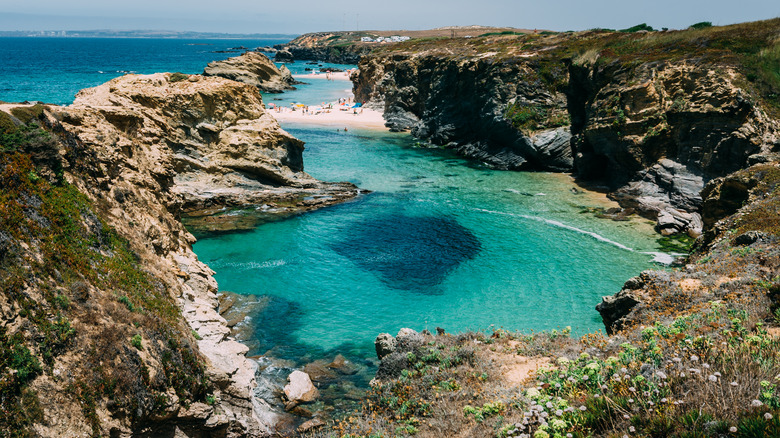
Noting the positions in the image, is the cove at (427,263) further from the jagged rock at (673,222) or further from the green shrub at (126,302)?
the green shrub at (126,302)

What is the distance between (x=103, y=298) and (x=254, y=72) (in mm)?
113971

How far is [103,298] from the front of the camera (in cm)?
1261

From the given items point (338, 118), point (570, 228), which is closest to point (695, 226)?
point (570, 228)

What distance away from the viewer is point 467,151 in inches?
2424

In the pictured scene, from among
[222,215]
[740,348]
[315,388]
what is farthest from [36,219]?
[222,215]

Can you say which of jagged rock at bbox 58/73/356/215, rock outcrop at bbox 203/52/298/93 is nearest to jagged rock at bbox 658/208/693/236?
jagged rock at bbox 58/73/356/215

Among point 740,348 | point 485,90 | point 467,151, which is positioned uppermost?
point 485,90

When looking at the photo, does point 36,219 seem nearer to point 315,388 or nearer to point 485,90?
point 315,388

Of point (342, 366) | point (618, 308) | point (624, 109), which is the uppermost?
point (624, 109)

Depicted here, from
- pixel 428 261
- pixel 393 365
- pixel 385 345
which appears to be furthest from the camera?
pixel 428 261

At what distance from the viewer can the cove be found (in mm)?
24328

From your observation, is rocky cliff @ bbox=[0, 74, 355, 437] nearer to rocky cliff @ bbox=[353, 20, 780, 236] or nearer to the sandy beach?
rocky cliff @ bbox=[353, 20, 780, 236]

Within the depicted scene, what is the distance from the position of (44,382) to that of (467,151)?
5589 centimetres

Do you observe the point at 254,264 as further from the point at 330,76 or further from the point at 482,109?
the point at 330,76
